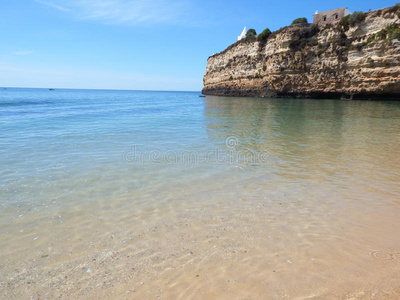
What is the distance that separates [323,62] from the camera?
3397 cm

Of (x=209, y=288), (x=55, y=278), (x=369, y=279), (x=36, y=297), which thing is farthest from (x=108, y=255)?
(x=369, y=279)

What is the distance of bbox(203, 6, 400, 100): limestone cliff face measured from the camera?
27688mm

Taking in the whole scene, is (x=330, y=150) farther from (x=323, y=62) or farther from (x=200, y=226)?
(x=323, y=62)

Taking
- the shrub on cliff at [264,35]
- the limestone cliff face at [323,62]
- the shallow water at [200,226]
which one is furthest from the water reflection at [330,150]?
the shrub on cliff at [264,35]

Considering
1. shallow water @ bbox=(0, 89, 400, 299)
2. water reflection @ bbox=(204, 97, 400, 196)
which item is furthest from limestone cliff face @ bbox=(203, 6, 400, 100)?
shallow water @ bbox=(0, 89, 400, 299)

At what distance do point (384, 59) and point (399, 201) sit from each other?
31012mm

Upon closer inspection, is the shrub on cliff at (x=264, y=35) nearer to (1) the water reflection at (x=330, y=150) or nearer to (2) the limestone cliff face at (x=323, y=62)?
(2) the limestone cliff face at (x=323, y=62)

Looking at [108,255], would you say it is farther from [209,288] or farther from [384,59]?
[384,59]

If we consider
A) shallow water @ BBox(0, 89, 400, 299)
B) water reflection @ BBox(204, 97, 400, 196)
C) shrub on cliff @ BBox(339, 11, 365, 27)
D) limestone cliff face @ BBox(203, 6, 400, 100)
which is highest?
shrub on cliff @ BBox(339, 11, 365, 27)

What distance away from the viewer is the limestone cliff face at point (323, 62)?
27.7 meters

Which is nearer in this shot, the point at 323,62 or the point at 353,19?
the point at 353,19

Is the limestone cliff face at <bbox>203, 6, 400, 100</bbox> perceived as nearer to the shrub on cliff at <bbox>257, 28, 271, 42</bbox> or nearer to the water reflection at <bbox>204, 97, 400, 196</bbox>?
the shrub on cliff at <bbox>257, 28, 271, 42</bbox>

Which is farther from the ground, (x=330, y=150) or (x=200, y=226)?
(x=330, y=150)

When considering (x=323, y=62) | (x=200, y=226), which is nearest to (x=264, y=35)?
(x=323, y=62)
